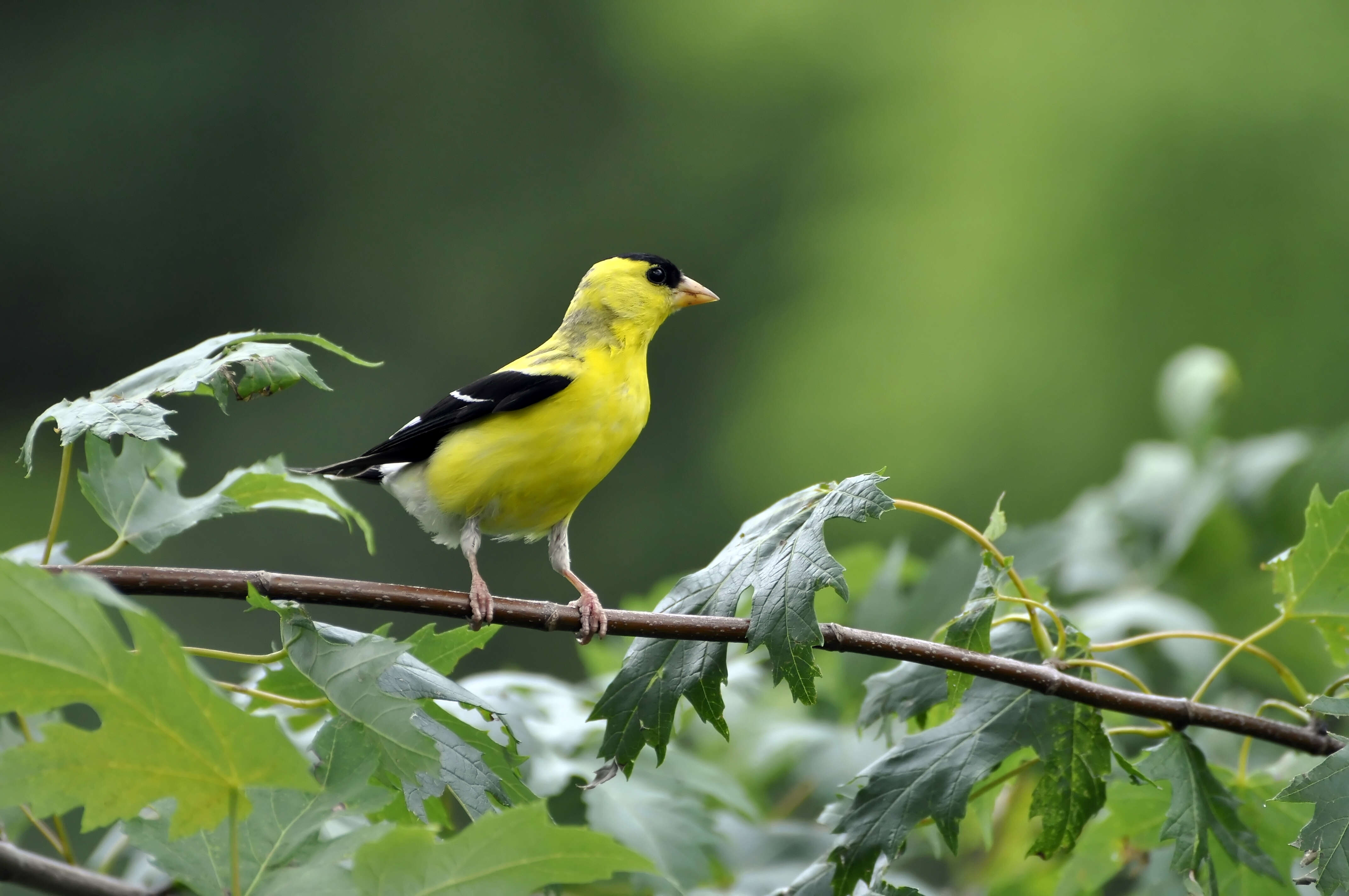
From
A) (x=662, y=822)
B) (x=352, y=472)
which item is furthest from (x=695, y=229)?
(x=662, y=822)

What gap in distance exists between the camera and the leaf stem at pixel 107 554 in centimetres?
149

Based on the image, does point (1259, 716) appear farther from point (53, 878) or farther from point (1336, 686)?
point (53, 878)

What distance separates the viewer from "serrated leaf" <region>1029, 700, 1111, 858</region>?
1.58 m

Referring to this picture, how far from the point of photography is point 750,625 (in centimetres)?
145

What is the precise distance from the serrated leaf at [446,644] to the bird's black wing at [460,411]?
3.44 ft

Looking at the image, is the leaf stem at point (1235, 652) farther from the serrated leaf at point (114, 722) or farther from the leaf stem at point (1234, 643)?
the serrated leaf at point (114, 722)

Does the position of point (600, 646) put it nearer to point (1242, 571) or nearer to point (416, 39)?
point (1242, 571)

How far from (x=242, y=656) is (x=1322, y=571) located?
57.6 inches

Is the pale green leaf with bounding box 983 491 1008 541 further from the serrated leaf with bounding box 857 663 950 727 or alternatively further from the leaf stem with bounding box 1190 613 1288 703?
the leaf stem with bounding box 1190 613 1288 703

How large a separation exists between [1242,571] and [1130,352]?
6904 millimetres

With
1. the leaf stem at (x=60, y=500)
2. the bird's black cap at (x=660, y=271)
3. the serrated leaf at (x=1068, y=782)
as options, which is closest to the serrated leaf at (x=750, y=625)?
the serrated leaf at (x=1068, y=782)

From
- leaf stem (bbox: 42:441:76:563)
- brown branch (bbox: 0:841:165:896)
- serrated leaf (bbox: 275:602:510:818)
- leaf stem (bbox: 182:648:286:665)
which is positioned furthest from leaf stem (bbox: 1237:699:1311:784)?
leaf stem (bbox: 42:441:76:563)

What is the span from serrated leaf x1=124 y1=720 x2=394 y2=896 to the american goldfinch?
1072mm

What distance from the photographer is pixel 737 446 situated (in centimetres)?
1091
